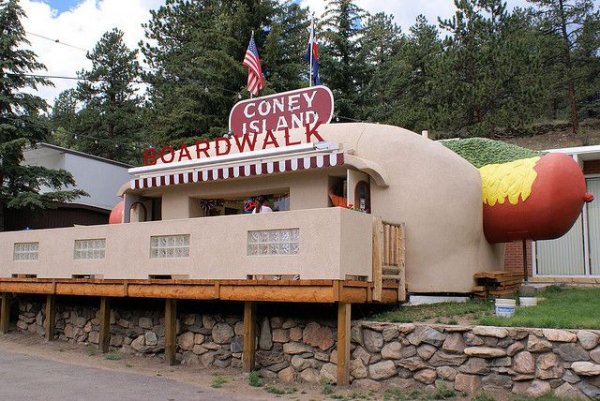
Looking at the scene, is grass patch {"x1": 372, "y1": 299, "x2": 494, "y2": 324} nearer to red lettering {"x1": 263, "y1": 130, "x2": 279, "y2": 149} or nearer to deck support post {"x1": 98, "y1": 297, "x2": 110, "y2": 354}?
red lettering {"x1": 263, "y1": 130, "x2": 279, "y2": 149}

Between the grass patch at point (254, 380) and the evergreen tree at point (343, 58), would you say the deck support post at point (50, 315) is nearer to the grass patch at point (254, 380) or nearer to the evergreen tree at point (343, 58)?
the grass patch at point (254, 380)

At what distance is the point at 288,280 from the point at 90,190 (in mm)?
17512

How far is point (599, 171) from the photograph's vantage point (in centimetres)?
1540

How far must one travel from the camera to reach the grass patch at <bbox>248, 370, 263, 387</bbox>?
33.2 ft

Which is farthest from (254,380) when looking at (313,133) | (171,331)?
(313,133)

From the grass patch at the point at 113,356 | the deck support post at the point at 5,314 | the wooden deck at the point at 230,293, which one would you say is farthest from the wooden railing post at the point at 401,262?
the deck support post at the point at 5,314

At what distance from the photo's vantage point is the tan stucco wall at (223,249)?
31.6 ft

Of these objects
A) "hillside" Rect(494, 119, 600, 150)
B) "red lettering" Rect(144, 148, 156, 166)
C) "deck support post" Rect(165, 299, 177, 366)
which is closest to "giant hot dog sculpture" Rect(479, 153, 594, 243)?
"deck support post" Rect(165, 299, 177, 366)

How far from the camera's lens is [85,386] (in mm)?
9766

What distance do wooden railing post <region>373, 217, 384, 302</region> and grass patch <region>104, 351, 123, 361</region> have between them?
5.49m

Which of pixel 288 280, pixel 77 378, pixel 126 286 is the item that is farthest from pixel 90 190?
pixel 288 280

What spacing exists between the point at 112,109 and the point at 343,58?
57.8ft

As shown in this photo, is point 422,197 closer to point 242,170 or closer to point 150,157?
point 242,170

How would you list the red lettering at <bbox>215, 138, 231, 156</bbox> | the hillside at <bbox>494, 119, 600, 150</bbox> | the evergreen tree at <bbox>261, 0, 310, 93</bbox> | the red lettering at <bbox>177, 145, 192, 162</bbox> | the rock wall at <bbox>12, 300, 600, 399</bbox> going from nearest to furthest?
the rock wall at <bbox>12, 300, 600, 399</bbox> → the red lettering at <bbox>215, 138, 231, 156</bbox> → the red lettering at <bbox>177, 145, 192, 162</bbox> → the evergreen tree at <bbox>261, 0, 310, 93</bbox> → the hillside at <bbox>494, 119, 600, 150</bbox>
